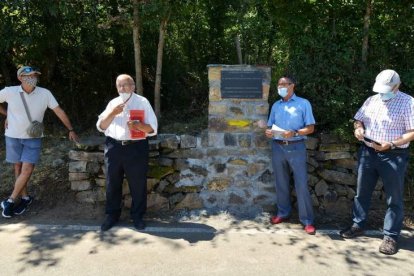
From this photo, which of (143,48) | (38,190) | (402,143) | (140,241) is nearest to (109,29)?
(143,48)

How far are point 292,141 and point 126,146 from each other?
1876mm

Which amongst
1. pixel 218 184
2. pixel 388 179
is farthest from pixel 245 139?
pixel 388 179

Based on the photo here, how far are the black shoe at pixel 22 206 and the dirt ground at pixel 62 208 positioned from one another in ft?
0.19

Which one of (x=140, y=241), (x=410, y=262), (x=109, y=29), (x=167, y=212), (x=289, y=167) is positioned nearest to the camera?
(x=410, y=262)

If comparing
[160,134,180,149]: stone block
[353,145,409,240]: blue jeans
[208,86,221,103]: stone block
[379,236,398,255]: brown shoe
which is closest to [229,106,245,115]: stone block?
[208,86,221,103]: stone block

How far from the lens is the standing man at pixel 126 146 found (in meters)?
4.67

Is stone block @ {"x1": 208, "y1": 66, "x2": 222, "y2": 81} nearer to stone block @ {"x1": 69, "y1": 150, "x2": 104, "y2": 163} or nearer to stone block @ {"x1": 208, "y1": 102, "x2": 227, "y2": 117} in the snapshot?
stone block @ {"x1": 208, "y1": 102, "x2": 227, "y2": 117}

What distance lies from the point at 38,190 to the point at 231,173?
2622mm

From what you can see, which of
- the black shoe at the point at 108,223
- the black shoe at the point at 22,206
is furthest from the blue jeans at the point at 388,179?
the black shoe at the point at 22,206

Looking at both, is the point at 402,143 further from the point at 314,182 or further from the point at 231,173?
the point at 231,173

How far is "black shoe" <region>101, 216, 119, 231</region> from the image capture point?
4.88 meters

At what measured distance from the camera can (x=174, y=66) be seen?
8.14 m

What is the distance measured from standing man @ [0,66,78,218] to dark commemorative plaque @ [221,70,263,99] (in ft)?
6.71

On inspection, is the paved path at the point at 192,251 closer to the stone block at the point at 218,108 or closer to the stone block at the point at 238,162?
the stone block at the point at 238,162
